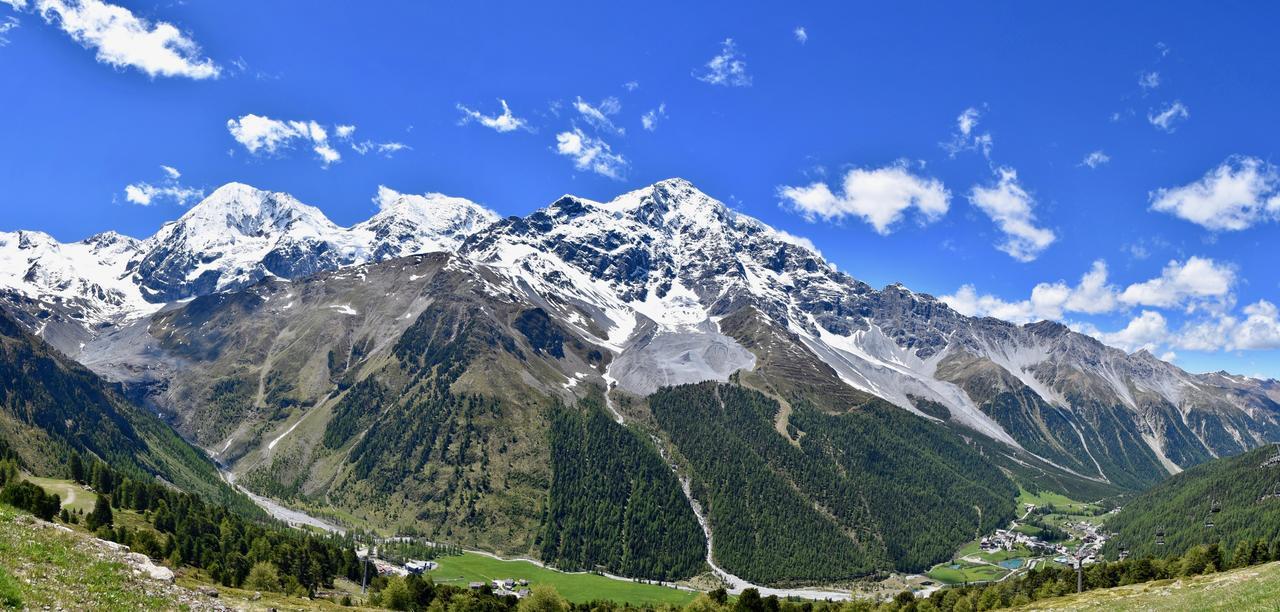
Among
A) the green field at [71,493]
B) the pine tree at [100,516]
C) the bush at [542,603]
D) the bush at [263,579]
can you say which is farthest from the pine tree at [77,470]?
the bush at [542,603]

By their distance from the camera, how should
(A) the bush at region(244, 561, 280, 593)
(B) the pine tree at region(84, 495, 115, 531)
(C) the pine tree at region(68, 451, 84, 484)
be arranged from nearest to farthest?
(B) the pine tree at region(84, 495, 115, 531), (A) the bush at region(244, 561, 280, 593), (C) the pine tree at region(68, 451, 84, 484)

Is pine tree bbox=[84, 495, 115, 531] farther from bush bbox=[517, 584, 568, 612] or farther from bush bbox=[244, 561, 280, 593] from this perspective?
bush bbox=[517, 584, 568, 612]

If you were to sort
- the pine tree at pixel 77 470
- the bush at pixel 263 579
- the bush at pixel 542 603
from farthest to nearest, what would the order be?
the pine tree at pixel 77 470 → the bush at pixel 542 603 → the bush at pixel 263 579

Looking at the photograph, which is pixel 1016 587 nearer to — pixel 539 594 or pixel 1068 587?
pixel 1068 587

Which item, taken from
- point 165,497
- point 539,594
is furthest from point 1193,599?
point 165,497

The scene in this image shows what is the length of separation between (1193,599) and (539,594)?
111 m

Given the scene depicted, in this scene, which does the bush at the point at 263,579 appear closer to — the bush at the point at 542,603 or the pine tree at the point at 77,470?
the bush at the point at 542,603

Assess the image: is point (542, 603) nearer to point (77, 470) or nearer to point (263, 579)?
point (263, 579)

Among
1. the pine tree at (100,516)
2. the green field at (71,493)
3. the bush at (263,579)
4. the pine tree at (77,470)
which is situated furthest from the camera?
the pine tree at (77,470)

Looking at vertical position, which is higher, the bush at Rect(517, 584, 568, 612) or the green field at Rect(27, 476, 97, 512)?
the green field at Rect(27, 476, 97, 512)

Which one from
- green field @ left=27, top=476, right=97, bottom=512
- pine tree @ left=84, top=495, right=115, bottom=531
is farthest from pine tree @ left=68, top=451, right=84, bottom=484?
pine tree @ left=84, top=495, right=115, bottom=531

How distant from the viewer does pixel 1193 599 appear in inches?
2496

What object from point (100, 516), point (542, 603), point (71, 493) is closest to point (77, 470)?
point (71, 493)

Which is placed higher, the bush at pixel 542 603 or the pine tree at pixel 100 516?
the pine tree at pixel 100 516
